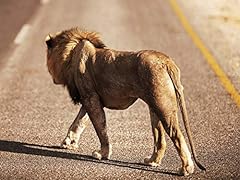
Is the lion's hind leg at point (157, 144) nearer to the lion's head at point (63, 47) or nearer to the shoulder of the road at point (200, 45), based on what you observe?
the lion's head at point (63, 47)

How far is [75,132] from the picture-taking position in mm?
7258

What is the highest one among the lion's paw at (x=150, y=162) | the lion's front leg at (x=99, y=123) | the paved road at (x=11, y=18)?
the lion's front leg at (x=99, y=123)

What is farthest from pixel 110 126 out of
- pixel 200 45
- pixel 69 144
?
pixel 200 45

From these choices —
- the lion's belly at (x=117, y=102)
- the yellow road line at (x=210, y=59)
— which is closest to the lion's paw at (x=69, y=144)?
the lion's belly at (x=117, y=102)

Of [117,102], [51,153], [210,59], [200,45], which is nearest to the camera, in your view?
[117,102]

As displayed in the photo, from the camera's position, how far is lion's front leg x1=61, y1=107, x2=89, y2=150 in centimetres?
718

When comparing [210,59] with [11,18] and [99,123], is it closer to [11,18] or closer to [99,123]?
[99,123]

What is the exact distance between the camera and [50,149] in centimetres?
718

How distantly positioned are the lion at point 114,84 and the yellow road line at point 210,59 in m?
2.65

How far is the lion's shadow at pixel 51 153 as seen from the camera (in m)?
6.52

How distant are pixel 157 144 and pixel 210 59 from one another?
5624 millimetres

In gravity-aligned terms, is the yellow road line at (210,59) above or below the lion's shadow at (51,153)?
below

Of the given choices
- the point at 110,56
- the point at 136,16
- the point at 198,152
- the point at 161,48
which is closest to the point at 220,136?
the point at 198,152

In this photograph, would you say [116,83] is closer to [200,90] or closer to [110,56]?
[110,56]
